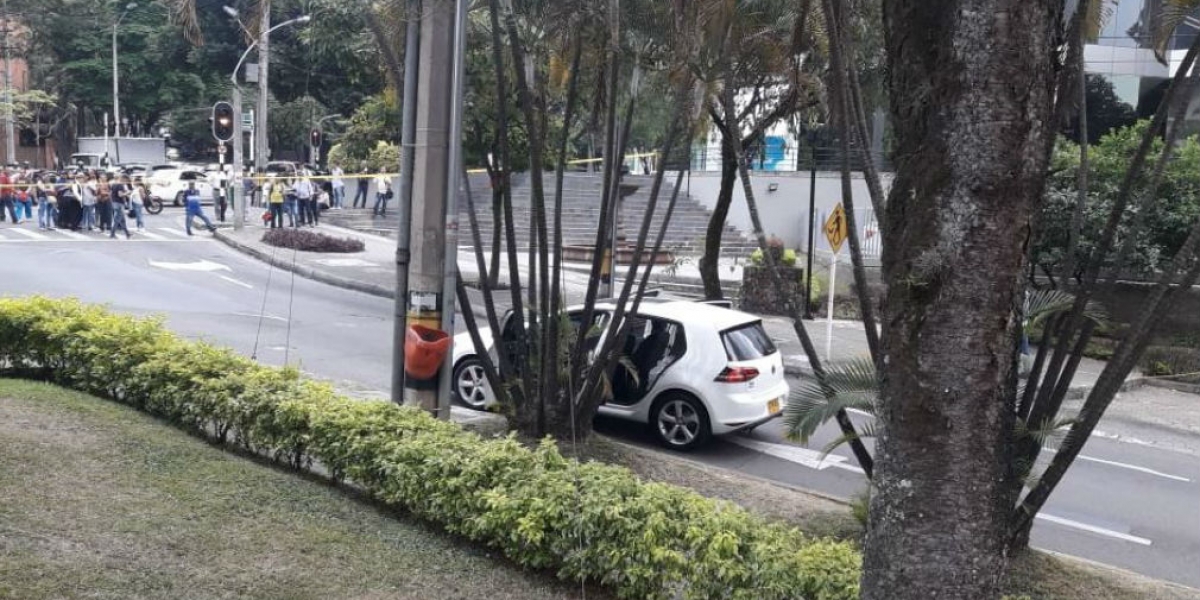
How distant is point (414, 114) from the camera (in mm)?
8547

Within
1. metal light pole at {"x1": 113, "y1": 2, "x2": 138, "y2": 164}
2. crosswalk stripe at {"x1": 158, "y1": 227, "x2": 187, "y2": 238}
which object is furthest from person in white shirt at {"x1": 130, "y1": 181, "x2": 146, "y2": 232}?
metal light pole at {"x1": 113, "y1": 2, "x2": 138, "y2": 164}

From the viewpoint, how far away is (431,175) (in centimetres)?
843

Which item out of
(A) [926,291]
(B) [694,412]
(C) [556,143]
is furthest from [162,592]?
(C) [556,143]

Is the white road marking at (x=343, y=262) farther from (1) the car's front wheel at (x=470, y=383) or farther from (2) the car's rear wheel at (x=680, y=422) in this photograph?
(2) the car's rear wheel at (x=680, y=422)

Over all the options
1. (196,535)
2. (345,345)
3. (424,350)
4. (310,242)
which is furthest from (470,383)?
(310,242)

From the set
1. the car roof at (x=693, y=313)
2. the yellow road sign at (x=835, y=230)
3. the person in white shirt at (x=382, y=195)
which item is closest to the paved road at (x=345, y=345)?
the car roof at (x=693, y=313)

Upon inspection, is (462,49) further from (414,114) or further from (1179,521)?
(1179,521)

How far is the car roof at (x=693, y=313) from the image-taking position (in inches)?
427

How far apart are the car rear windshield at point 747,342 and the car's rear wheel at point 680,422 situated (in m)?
0.64

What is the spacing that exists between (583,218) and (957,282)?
30945mm

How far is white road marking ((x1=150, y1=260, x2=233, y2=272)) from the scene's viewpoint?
73.5 ft

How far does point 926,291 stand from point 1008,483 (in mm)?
3262

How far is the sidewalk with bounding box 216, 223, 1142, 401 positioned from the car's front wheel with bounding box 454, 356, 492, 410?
5.72 metres

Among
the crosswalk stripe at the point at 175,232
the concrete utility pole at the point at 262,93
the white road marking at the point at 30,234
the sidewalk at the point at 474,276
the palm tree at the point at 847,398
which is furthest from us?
the crosswalk stripe at the point at 175,232
